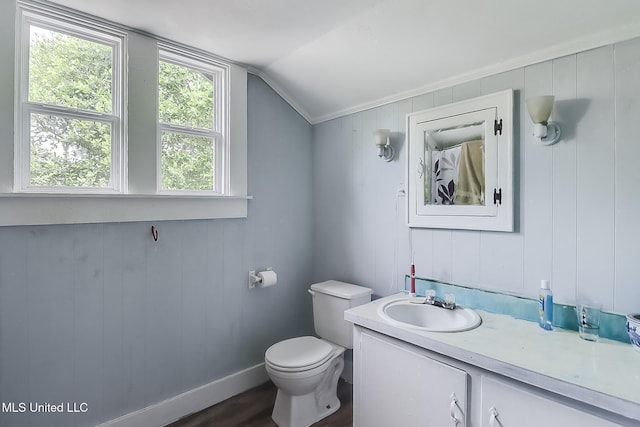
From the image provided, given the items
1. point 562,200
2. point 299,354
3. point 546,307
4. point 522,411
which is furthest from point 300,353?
point 562,200

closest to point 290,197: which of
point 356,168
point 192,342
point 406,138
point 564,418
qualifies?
point 356,168

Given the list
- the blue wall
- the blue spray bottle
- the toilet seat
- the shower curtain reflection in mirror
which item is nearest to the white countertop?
the blue spray bottle

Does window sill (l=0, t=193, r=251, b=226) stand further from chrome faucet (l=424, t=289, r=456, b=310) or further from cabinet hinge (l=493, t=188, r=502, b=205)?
cabinet hinge (l=493, t=188, r=502, b=205)

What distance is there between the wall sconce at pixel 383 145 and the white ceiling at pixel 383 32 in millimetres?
269

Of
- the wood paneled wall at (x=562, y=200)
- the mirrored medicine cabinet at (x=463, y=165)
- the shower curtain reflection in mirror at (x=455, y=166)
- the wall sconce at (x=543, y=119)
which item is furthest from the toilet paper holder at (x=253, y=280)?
the wall sconce at (x=543, y=119)

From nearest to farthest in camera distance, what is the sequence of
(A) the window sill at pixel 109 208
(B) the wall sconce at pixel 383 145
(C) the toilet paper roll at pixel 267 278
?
(A) the window sill at pixel 109 208
(B) the wall sconce at pixel 383 145
(C) the toilet paper roll at pixel 267 278

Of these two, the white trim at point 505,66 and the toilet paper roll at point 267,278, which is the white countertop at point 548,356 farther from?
the white trim at point 505,66

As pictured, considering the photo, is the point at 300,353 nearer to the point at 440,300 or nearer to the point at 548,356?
the point at 440,300

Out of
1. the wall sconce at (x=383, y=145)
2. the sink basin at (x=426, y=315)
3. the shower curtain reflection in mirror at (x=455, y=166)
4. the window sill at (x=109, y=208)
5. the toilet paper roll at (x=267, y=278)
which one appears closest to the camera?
the window sill at (x=109, y=208)

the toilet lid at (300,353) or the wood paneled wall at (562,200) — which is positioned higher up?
the wood paneled wall at (562,200)

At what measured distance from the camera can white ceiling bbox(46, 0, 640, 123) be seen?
1.38 metres

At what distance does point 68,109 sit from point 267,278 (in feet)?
4.93

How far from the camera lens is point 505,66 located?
164 cm

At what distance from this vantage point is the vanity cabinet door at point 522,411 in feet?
3.31
